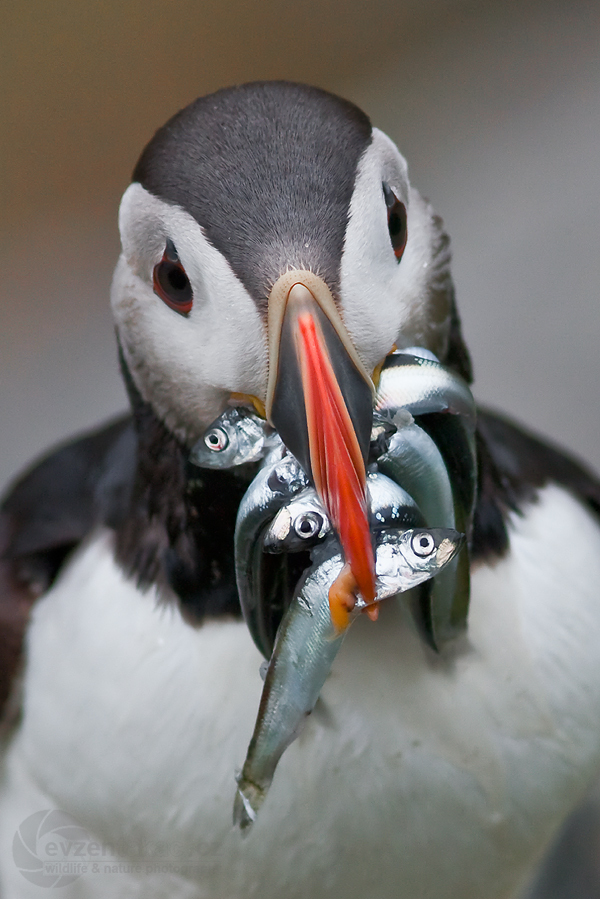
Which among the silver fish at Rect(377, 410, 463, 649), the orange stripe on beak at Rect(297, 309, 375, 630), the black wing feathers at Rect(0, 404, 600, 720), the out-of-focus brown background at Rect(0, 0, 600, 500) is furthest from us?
the out-of-focus brown background at Rect(0, 0, 600, 500)

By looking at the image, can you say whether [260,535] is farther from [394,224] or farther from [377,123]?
[377,123]

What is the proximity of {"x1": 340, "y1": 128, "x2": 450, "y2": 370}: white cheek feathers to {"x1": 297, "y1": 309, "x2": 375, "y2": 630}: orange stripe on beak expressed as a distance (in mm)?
113

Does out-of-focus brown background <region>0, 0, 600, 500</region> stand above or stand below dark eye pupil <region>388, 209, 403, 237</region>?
below

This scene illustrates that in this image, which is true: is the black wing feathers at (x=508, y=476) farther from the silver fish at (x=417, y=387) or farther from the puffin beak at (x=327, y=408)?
the puffin beak at (x=327, y=408)

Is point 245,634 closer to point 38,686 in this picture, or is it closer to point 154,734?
point 154,734

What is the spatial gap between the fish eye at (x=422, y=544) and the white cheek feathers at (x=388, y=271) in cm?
22

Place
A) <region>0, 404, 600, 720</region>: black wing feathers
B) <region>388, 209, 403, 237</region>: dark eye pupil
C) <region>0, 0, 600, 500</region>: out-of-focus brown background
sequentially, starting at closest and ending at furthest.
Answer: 1. <region>388, 209, 403, 237</region>: dark eye pupil
2. <region>0, 404, 600, 720</region>: black wing feathers
3. <region>0, 0, 600, 500</region>: out-of-focus brown background

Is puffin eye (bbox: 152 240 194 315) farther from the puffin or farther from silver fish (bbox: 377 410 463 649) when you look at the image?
silver fish (bbox: 377 410 463 649)

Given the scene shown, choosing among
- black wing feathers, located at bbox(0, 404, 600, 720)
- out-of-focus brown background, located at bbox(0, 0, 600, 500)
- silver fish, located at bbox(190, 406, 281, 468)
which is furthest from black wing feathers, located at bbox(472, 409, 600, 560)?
out-of-focus brown background, located at bbox(0, 0, 600, 500)

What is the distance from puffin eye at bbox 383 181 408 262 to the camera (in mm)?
1204

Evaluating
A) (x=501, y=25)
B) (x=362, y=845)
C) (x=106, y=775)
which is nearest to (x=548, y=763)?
(x=362, y=845)

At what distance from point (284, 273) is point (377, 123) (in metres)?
2.91

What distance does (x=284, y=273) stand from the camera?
1072 millimetres

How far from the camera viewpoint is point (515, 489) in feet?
5.36
